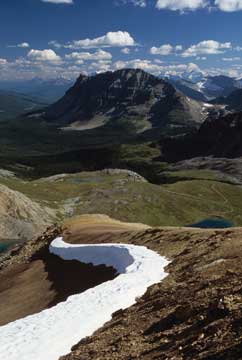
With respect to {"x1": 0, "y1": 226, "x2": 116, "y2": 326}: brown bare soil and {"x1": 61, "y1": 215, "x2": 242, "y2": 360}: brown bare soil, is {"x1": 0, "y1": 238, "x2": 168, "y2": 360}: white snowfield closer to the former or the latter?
{"x1": 61, "y1": 215, "x2": 242, "y2": 360}: brown bare soil

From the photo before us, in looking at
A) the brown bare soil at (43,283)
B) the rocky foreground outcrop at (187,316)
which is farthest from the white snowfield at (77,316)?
the brown bare soil at (43,283)

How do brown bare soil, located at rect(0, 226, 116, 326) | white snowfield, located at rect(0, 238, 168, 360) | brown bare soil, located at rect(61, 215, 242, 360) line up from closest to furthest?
brown bare soil, located at rect(61, 215, 242, 360)
white snowfield, located at rect(0, 238, 168, 360)
brown bare soil, located at rect(0, 226, 116, 326)

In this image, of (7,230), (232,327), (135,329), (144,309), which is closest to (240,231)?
(144,309)

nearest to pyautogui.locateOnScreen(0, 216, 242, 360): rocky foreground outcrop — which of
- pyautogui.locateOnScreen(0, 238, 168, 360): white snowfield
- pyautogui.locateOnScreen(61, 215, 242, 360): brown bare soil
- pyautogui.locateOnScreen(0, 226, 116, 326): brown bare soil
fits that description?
pyautogui.locateOnScreen(61, 215, 242, 360): brown bare soil

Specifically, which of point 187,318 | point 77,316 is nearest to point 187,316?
point 187,318

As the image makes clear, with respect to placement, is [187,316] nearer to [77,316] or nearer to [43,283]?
[77,316]

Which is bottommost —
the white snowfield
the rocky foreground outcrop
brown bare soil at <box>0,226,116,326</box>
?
brown bare soil at <box>0,226,116,326</box>

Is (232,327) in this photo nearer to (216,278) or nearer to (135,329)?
(135,329)
